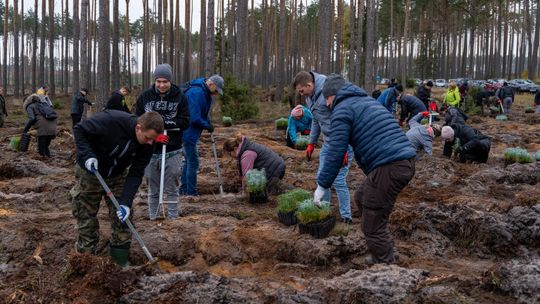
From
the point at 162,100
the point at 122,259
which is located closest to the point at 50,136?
the point at 162,100

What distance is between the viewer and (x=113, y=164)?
428 cm

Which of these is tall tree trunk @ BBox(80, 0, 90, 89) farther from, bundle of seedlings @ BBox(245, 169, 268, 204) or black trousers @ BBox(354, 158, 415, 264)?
black trousers @ BBox(354, 158, 415, 264)

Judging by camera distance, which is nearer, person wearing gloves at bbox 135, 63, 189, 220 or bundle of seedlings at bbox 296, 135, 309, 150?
person wearing gloves at bbox 135, 63, 189, 220

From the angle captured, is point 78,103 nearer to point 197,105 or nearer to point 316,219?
point 197,105

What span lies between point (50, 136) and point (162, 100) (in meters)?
6.52

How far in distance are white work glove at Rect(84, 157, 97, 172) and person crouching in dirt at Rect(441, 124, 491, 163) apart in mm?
7846

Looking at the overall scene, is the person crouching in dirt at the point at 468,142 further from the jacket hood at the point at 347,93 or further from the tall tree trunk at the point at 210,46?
the tall tree trunk at the point at 210,46

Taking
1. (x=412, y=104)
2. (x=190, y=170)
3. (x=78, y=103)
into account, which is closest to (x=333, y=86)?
(x=190, y=170)

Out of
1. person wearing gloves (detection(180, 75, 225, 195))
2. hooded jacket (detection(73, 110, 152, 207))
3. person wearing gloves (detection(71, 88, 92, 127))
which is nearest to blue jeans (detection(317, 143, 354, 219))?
person wearing gloves (detection(180, 75, 225, 195))

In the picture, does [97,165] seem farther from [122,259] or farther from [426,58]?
[426,58]

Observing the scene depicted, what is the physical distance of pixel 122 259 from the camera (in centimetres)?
447

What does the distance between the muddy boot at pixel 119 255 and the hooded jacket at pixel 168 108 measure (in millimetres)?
1571

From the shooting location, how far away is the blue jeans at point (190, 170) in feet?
22.5

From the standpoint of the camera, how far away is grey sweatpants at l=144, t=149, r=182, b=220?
5.78 m
